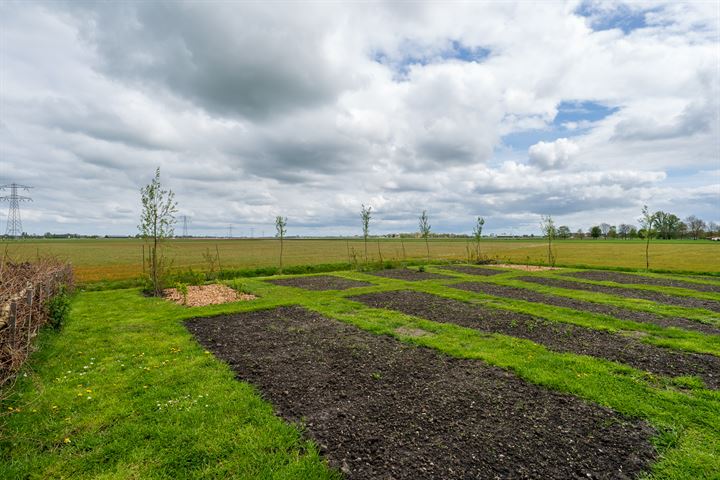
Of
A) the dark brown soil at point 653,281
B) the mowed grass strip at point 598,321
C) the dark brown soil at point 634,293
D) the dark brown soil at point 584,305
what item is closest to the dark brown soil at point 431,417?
the mowed grass strip at point 598,321

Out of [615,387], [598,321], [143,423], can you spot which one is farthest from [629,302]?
[143,423]

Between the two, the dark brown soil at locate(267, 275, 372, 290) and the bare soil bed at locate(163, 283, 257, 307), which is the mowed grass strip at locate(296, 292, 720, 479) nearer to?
the bare soil bed at locate(163, 283, 257, 307)

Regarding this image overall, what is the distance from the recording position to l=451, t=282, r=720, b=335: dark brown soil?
33.9ft

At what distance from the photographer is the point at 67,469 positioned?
3857 mm

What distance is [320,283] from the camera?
1928 centimetres

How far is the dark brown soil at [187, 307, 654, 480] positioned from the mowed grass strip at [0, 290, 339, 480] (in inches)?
18.3

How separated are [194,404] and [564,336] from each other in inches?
347

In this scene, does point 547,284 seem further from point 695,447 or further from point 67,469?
point 67,469

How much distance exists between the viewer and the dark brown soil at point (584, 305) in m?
10.3

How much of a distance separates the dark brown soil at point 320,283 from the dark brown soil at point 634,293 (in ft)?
33.7

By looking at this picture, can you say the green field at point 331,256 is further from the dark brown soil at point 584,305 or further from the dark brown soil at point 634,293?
the dark brown soil at point 584,305

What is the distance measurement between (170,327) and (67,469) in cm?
643

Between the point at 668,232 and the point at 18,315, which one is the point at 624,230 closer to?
Answer: the point at 668,232

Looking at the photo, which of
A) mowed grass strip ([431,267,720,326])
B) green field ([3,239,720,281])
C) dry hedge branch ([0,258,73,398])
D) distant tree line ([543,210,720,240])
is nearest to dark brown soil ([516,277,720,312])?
mowed grass strip ([431,267,720,326])
